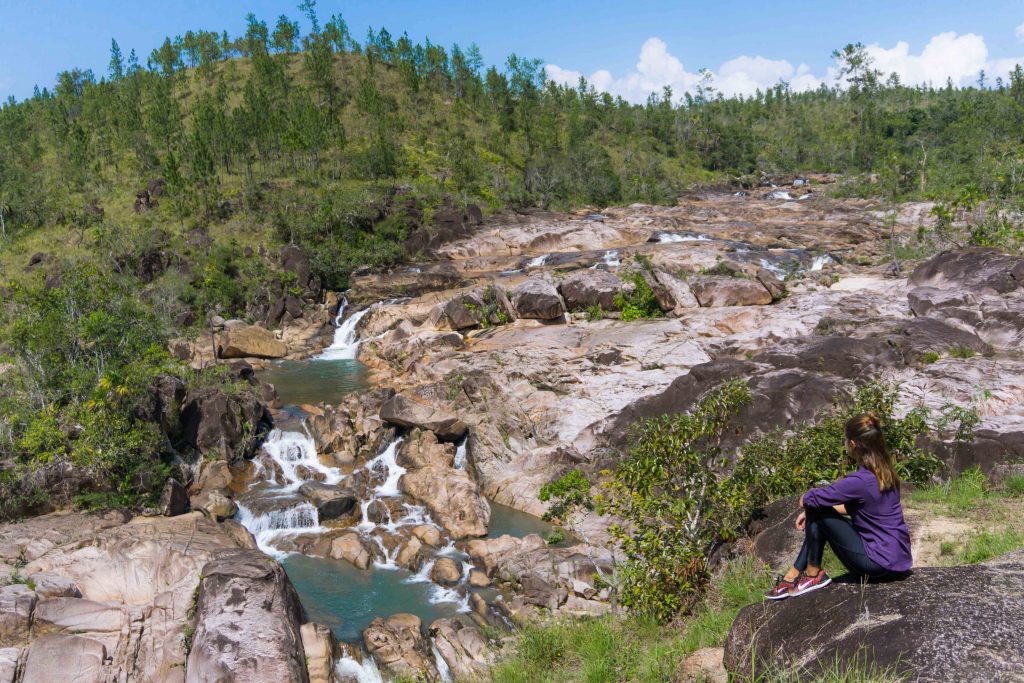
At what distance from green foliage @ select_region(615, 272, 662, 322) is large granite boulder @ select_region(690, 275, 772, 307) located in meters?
2.33

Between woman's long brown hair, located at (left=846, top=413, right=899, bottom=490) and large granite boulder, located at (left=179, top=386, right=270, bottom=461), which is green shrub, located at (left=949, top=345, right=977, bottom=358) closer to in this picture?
woman's long brown hair, located at (left=846, top=413, right=899, bottom=490)

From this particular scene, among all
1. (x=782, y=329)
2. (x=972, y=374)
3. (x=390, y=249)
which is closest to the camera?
(x=972, y=374)

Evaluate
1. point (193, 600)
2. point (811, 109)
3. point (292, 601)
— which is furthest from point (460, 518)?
point (811, 109)

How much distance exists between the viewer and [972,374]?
16484 mm

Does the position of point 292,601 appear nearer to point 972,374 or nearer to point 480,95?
point 972,374

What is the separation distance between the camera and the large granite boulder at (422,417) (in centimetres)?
2227

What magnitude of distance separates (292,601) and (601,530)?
26.8 feet

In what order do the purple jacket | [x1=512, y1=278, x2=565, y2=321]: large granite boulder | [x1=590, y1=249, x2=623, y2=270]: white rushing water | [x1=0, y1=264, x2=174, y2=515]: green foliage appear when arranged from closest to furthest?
the purple jacket, [x1=0, y1=264, x2=174, y2=515]: green foliage, [x1=512, y1=278, x2=565, y2=321]: large granite boulder, [x1=590, y1=249, x2=623, y2=270]: white rushing water

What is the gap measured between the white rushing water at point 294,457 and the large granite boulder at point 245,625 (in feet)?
25.8

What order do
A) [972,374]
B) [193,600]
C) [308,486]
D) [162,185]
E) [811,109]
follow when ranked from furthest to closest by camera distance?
[811,109] → [162,185] → [308,486] → [972,374] → [193,600]

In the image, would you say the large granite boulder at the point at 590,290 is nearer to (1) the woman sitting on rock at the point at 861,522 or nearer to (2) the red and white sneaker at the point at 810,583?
(1) the woman sitting on rock at the point at 861,522

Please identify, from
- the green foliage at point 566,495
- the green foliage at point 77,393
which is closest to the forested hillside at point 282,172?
the green foliage at point 77,393

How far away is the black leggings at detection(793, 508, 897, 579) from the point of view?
5.76m

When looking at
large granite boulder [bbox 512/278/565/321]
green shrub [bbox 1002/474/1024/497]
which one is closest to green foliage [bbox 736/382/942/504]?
green shrub [bbox 1002/474/1024/497]
